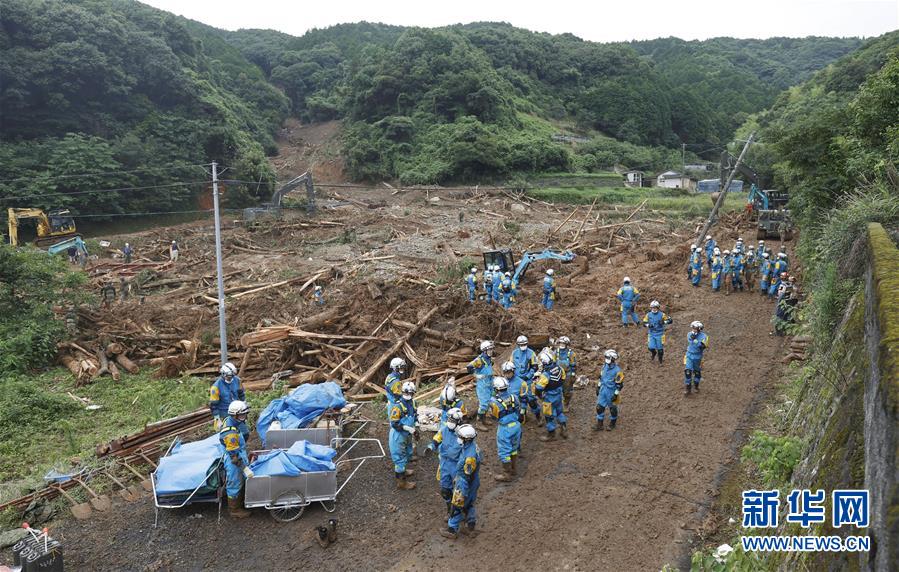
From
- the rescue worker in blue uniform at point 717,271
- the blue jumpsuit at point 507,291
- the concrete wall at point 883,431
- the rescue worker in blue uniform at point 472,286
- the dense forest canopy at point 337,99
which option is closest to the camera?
the concrete wall at point 883,431

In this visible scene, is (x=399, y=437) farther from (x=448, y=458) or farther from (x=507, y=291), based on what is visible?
(x=507, y=291)

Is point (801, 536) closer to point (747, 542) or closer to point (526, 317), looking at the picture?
point (747, 542)

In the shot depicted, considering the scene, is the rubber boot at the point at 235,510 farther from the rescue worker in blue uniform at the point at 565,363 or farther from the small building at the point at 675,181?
the small building at the point at 675,181

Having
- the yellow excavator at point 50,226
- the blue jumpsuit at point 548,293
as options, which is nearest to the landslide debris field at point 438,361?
the blue jumpsuit at point 548,293

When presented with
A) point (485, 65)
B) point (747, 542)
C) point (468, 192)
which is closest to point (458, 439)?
point (747, 542)

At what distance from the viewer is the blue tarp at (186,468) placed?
8297mm

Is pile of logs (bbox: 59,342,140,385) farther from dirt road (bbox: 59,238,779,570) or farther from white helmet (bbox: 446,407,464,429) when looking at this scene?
white helmet (bbox: 446,407,464,429)

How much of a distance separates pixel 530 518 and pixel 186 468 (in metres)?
5.17

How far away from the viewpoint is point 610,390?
10742 millimetres

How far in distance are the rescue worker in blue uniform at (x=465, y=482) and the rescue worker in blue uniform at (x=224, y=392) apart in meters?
5.01

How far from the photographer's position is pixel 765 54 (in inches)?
4673

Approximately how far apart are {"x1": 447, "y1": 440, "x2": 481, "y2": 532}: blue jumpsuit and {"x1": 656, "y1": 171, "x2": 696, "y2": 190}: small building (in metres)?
57.3

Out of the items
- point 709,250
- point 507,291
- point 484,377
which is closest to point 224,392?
point 484,377

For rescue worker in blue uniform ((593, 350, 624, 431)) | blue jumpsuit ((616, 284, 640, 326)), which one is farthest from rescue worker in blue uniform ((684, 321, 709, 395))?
blue jumpsuit ((616, 284, 640, 326))
